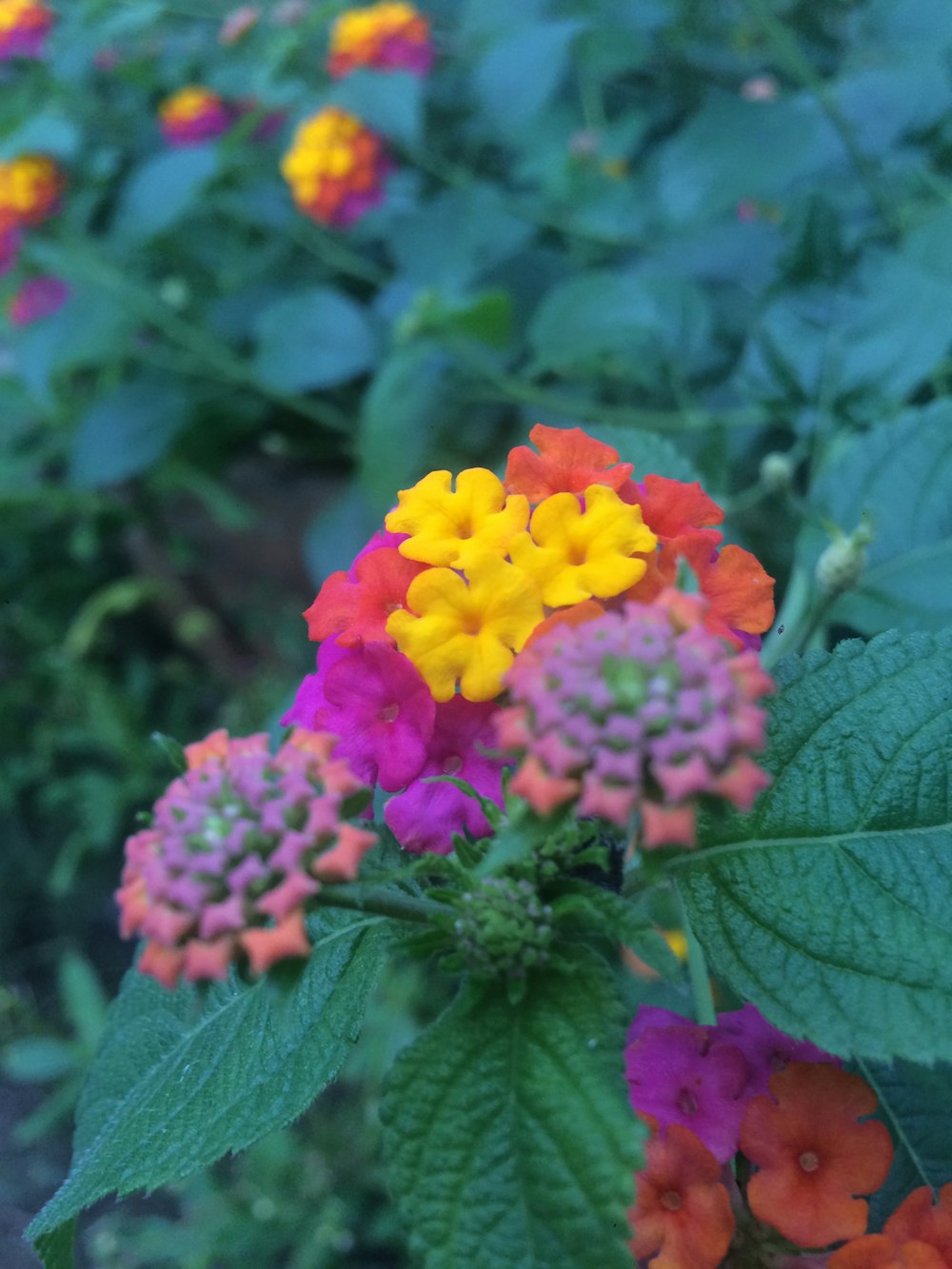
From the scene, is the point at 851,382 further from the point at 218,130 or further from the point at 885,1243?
the point at 218,130

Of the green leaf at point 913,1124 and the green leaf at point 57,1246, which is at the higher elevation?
the green leaf at point 57,1246

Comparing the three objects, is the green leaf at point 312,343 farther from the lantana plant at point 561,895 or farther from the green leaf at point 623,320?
the lantana plant at point 561,895

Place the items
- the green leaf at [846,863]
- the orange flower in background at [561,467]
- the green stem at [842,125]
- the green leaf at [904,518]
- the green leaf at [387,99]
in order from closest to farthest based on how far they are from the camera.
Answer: the green leaf at [846,863], the orange flower in background at [561,467], the green leaf at [904,518], the green stem at [842,125], the green leaf at [387,99]

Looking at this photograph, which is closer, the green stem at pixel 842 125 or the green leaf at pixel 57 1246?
the green leaf at pixel 57 1246

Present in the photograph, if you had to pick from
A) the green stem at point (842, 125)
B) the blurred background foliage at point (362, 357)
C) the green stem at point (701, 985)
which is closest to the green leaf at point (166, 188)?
the blurred background foliage at point (362, 357)

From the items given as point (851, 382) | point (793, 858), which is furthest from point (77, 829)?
point (793, 858)

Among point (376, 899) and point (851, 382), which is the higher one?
point (376, 899)

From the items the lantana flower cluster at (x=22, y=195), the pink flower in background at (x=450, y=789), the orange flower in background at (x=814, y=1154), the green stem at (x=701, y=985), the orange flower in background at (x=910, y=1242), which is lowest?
the green stem at (x=701, y=985)

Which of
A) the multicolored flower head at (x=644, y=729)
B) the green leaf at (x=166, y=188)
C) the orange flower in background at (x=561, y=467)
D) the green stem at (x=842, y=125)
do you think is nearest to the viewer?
the multicolored flower head at (x=644, y=729)
